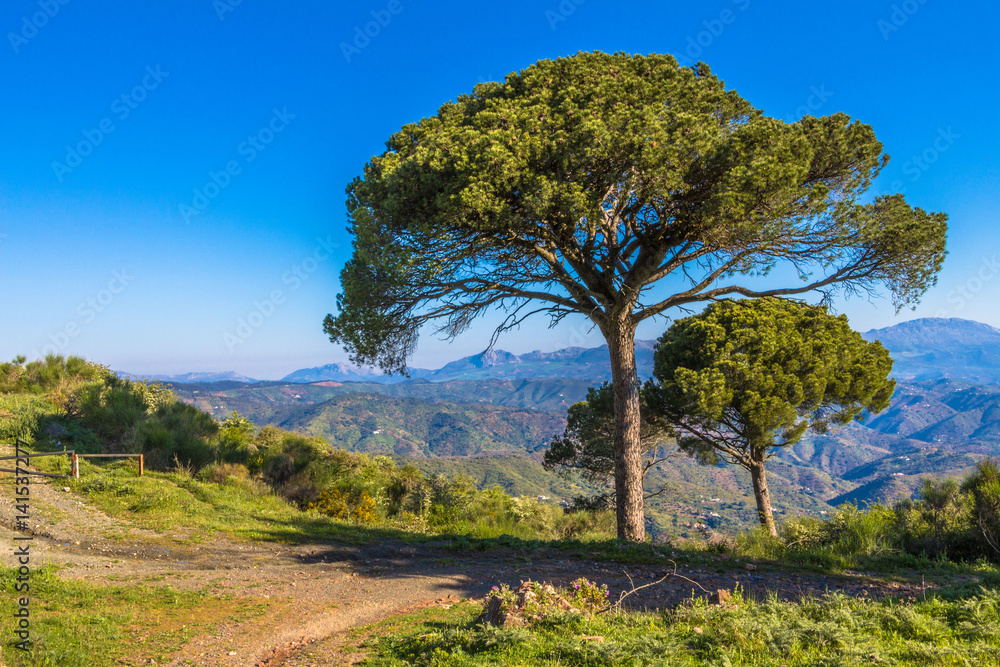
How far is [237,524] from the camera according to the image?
29.7 feet

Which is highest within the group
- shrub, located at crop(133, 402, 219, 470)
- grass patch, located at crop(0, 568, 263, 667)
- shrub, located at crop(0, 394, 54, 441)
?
shrub, located at crop(0, 394, 54, 441)

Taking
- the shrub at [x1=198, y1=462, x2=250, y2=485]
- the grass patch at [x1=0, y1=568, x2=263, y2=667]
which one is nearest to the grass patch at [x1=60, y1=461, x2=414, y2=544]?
the shrub at [x1=198, y1=462, x2=250, y2=485]

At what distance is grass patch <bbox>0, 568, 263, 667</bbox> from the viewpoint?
3892 millimetres

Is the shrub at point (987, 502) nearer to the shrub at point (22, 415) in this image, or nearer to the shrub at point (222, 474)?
the shrub at point (222, 474)

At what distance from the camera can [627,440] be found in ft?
31.2

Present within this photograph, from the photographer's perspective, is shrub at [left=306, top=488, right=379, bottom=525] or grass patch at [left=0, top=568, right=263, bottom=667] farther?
shrub at [left=306, top=488, right=379, bottom=525]

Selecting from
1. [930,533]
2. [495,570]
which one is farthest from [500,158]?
[930,533]

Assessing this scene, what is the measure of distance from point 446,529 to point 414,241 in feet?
21.5

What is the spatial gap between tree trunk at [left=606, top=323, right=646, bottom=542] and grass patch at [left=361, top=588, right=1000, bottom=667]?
4.73m

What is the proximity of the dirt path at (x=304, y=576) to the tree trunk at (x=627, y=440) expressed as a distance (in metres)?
1.97

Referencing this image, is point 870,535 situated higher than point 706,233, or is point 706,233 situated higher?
point 706,233

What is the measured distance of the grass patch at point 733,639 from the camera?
3.40 metres

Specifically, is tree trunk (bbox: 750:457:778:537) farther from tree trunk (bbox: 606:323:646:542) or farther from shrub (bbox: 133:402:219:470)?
shrub (bbox: 133:402:219:470)

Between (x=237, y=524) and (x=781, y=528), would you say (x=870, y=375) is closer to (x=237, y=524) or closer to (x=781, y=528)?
(x=781, y=528)
